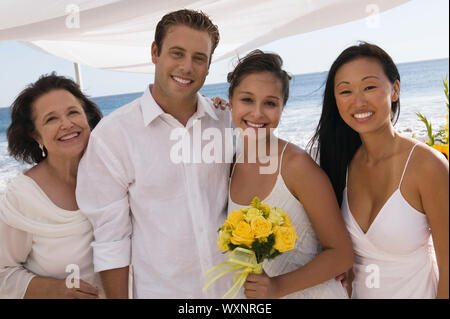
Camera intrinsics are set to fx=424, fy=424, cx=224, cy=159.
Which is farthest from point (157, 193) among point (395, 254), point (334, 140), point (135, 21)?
point (135, 21)

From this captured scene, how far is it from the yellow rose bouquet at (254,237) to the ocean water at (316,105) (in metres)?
8.15

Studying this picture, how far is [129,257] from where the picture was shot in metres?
2.57

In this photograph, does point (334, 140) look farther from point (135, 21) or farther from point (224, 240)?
point (135, 21)

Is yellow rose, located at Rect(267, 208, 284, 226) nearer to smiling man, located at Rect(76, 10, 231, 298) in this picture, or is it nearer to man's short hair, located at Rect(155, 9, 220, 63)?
smiling man, located at Rect(76, 10, 231, 298)

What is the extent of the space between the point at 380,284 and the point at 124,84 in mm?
37204

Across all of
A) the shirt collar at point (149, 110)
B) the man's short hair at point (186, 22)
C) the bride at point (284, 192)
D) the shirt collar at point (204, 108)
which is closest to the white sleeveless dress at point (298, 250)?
the bride at point (284, 192)

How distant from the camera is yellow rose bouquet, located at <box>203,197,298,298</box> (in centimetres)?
193

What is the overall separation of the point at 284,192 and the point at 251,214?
366 mm

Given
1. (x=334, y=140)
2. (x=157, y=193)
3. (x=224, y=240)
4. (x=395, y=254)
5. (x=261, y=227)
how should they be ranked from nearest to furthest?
(x=261, y=227) < (x=224, y=240) < (x=395, y=254) < (x=157, y=193) < (x=334, y=140)

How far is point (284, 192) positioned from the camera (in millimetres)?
2270

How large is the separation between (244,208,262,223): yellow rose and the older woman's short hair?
1.49 metres

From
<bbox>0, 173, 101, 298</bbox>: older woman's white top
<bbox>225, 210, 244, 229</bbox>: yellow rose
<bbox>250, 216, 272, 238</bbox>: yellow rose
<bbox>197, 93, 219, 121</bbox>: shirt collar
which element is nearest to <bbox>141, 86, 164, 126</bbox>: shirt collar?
<bbox>197, 93, 219, 121</bbox>: shirt collar
